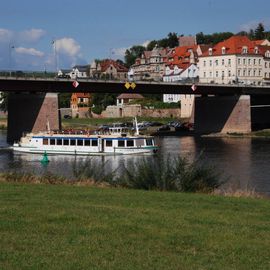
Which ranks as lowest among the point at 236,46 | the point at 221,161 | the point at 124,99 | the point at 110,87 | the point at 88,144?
the point at 221,161

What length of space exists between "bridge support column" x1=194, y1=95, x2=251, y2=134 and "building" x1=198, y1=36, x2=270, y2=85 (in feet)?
132

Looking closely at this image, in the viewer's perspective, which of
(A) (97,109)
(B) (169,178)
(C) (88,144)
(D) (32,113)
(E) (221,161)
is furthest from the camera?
(A) (97,109)

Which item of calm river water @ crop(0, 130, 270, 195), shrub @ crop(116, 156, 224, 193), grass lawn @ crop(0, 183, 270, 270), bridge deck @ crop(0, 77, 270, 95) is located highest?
bridge deck @ crop(0, 77, 270, 95)

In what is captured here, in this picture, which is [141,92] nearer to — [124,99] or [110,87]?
[110,87]

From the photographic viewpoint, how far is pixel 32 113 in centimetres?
8731

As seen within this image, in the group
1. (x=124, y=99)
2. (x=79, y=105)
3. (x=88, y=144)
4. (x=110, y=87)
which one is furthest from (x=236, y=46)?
(x=88, y=144)

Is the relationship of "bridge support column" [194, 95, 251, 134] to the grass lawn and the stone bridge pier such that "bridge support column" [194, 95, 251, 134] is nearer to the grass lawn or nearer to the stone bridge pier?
the stone bridge pier

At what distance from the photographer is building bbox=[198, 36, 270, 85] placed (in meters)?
150

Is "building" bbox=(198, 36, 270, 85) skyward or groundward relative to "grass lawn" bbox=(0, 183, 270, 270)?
skyward

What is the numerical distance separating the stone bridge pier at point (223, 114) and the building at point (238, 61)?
132 feet

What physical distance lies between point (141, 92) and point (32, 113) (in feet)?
60.9

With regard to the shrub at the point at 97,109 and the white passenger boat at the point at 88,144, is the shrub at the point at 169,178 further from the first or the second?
the shrub at the point at 97,109

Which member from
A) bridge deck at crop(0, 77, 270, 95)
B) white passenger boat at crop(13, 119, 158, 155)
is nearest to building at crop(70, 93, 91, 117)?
bridge deck at crop(0, 77, 270, 95)

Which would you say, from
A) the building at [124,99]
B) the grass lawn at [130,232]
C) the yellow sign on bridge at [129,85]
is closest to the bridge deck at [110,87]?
the yellow sign on bridge at [129,85]
